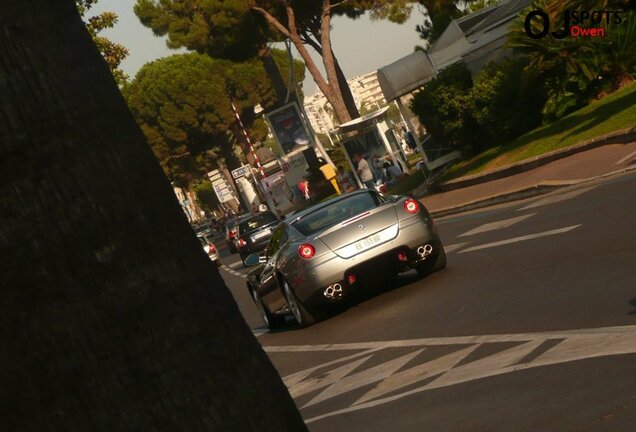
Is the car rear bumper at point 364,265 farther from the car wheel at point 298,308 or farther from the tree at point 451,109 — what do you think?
the tree at point 451,109

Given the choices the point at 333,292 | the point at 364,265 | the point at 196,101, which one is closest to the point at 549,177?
the point at 364,265

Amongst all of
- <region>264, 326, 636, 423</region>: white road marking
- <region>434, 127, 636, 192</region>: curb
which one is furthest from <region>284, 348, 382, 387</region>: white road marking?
<region>434, 127, 636, 192</region>: curb

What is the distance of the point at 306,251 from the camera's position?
15000 millimetres

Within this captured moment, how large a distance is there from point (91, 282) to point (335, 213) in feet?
41.7

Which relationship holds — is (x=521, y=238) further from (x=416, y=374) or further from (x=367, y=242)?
(x=416, y=374)

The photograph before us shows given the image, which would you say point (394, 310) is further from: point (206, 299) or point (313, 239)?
point (206, 299)

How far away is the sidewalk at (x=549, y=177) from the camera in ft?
71.4

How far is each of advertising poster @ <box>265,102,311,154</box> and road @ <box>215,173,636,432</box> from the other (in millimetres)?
49209

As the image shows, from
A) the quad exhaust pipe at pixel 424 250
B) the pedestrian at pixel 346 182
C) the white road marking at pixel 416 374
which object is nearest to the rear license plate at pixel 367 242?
the quad exhaust pipe at pixel 424 250

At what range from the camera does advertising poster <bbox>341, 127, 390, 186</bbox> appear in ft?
158

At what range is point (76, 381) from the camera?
3143 mm

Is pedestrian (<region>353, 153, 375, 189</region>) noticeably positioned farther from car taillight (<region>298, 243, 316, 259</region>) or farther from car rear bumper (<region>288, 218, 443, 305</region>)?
car taillight (<region>298, 243, 316, 259</region>)

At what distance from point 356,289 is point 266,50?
48271mm

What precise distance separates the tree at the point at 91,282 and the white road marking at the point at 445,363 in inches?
207
